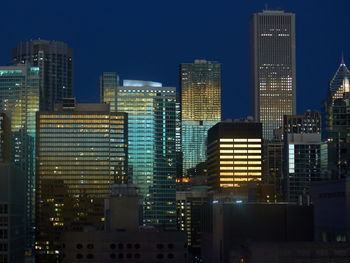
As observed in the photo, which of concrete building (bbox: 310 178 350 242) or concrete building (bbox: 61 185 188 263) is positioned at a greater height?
concrete building (bbox: 310 178 350 242)

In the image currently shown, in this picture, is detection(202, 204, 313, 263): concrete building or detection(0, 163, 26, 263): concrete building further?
detection(202, 204, 313, 263): concrete building

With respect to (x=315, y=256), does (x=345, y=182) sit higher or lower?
higher

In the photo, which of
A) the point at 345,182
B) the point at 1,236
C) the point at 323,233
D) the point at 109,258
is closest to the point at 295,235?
the point at 323,233

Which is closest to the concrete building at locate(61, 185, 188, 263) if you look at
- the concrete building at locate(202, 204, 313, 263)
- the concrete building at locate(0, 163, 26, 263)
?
the concrete building at locate(0, 163, 26, 263)

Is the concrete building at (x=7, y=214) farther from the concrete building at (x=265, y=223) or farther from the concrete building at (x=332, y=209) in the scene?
the concrete building at (x=332, y=209)

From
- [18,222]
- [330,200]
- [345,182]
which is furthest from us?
[18,222]

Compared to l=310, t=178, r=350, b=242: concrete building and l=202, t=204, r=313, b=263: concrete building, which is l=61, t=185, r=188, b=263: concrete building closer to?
l=310, t=178, r=350, b=242: concrete building

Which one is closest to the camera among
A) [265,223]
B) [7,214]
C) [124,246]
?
[124,246]

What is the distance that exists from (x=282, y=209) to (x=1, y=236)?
2681 inches

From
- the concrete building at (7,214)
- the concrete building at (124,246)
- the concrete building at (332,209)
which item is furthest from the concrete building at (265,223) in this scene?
the concrete building at (7,214)

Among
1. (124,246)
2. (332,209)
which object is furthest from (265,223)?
(124,246)

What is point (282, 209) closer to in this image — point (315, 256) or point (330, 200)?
point (330, 200)

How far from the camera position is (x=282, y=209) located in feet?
653

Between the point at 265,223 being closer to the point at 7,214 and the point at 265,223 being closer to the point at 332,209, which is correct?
the point at 332,209
